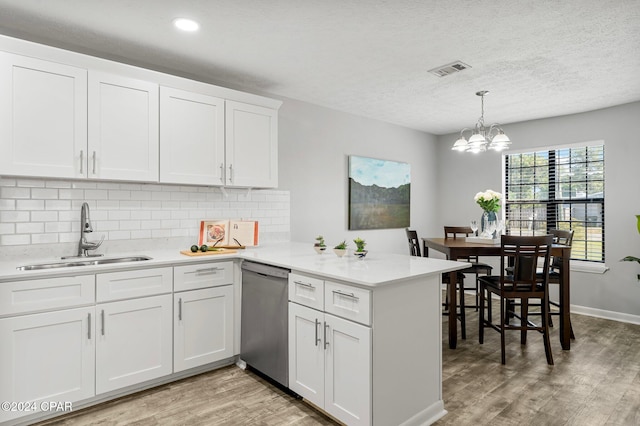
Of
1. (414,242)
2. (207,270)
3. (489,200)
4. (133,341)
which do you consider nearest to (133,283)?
(133,341)

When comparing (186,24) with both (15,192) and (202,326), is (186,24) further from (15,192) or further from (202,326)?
(202,326)

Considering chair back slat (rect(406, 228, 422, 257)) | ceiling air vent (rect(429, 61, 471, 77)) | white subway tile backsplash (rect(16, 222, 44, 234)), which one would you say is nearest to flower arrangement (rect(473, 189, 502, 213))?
chair back slat (rect(406, 228, 422, 257))

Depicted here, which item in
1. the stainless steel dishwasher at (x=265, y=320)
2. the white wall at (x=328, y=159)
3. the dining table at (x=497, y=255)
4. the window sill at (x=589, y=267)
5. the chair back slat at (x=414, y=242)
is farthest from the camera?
the window sill at (x=589, y=267)

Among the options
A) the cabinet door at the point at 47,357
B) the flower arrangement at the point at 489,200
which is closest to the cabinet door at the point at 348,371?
the cabinet door at the point at 47,357

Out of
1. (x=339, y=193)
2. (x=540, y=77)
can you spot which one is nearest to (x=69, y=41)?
(x=339, y=193)

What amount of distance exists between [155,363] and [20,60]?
214 centimetres

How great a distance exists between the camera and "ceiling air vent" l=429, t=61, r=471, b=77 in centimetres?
316

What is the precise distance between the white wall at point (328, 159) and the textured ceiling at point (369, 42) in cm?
38

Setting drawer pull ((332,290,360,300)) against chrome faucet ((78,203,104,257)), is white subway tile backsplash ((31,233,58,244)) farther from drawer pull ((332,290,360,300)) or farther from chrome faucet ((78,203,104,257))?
drawer pull ((332,290,360,300))

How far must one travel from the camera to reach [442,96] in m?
4.07

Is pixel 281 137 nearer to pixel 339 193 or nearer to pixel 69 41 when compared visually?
pixel 339 193

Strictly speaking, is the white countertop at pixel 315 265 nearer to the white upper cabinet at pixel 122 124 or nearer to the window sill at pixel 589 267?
the white upper cabinet at pixel 122 124

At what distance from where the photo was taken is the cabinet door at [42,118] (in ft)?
7.66

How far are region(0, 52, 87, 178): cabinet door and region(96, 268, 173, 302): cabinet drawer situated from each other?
749 millimetres
